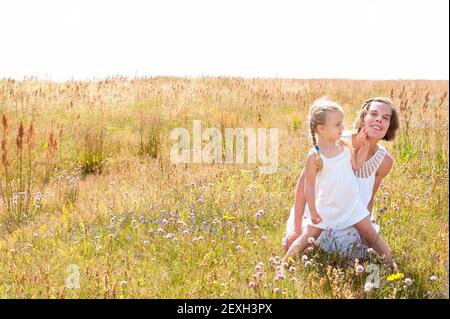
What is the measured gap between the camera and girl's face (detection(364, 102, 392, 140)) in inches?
169

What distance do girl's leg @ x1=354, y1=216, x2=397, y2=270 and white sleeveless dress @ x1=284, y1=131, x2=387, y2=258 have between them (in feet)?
0.22

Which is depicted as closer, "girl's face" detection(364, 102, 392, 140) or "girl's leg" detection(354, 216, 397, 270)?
"girl's leg" detection(354, 216, 397, 270)

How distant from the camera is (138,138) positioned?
9.40 m

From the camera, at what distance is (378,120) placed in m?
4.29

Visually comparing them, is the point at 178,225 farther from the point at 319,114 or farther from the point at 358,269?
the point at 358,269

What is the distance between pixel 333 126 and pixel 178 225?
5.79ft

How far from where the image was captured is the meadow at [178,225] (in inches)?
140

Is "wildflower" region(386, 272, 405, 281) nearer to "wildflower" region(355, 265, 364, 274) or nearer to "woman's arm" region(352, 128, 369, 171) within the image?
"wildflower" region(355, 265, 364, 274)

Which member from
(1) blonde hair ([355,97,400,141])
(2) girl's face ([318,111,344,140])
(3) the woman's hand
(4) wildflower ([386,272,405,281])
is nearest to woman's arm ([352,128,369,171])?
(3) the woman's hand

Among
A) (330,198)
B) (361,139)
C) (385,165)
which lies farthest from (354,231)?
(361,139)

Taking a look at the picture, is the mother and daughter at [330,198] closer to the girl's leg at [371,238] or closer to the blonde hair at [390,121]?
the girl's leg at [371,238]

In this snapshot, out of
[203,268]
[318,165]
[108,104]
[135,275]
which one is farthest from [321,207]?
[108,104]
